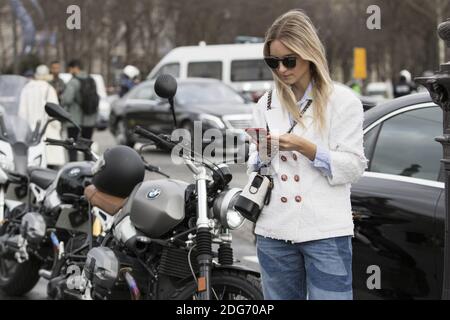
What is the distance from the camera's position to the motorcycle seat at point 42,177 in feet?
23.5

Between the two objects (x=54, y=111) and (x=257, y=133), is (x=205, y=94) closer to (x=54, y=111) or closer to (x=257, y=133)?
(x=54, y=111)

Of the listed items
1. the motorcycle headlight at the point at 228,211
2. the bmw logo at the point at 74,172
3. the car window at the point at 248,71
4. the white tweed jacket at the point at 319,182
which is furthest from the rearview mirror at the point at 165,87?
the car window at the point at 248,71

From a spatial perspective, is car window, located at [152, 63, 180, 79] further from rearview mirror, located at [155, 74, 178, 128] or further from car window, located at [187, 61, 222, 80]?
rearview mirror, located at [155, 74, 178, 128]

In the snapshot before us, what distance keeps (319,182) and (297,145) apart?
0.66 ft

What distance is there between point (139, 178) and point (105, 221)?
0.33 m

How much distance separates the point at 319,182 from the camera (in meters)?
3.91

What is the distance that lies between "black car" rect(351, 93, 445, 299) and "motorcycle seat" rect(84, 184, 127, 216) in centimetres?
131

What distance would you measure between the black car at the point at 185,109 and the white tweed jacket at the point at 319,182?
1394 centimetres

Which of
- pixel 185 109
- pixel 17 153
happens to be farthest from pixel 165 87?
pixel 185 109

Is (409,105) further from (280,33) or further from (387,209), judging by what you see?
(280,33)

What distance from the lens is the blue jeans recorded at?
391 cm

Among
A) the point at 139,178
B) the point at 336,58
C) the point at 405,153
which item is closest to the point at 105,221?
the point at 139,178

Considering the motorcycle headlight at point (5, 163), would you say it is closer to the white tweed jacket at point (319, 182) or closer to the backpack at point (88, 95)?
the white tweed jacket at point (319, 182)

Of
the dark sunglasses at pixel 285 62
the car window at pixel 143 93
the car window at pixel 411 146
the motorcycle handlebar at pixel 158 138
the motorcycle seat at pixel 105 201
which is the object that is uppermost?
the dark sunglasses at pixel 285 62
